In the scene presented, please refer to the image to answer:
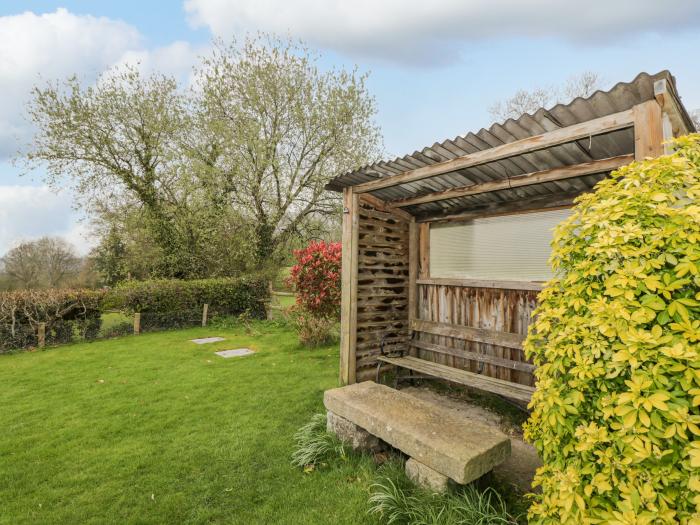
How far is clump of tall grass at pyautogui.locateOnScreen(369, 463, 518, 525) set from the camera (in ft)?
7.36

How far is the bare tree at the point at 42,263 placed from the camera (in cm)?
1609

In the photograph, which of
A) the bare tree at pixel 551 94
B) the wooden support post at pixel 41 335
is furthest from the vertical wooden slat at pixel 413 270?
the bare tree at pixel 551 94

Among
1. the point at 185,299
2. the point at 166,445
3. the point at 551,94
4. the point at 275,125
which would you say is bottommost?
the point at 166,445

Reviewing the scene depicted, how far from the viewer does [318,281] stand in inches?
303

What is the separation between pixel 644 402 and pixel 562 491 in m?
0.57

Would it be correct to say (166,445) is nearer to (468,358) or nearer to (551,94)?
(468,358)

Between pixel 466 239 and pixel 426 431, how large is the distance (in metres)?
3.04

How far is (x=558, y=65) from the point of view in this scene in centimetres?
546

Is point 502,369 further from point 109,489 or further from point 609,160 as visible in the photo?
point 109,489

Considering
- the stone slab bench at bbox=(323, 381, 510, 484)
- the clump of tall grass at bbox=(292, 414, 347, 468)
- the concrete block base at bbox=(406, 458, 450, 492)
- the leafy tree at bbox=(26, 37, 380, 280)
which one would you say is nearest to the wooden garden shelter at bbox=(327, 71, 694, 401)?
the stone slab bench at bbox=(323, 381, 510, 484)

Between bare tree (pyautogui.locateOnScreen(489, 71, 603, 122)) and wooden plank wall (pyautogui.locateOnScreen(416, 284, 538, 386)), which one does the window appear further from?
bare tree (pyautogui.locateOnScreen(489, 71, 603, 122))

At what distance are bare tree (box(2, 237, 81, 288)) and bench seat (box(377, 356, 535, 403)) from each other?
1818cm

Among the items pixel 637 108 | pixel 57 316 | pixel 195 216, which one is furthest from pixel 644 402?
pixel 195 216

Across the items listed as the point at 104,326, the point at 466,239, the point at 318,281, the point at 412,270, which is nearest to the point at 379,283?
the point at 412,270
